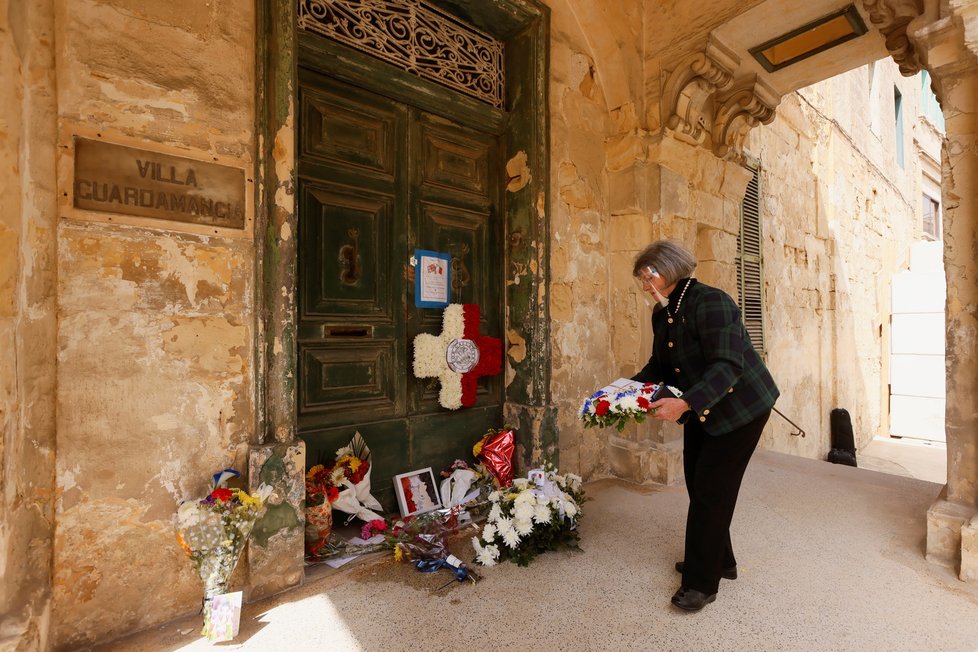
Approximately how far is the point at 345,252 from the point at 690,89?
3.03 metres

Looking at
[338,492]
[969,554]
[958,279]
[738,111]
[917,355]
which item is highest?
[738,111]

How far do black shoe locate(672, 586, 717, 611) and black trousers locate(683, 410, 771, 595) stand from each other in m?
0.02

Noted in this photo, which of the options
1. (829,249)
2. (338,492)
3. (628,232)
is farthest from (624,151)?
(829,249)

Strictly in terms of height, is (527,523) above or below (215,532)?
below

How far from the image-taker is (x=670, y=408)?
2068mm

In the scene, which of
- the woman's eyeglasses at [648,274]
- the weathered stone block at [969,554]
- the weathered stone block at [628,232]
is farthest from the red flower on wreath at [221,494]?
the weathered stone block at [969,554]

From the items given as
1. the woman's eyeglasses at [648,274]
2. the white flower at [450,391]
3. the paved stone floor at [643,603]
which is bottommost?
the paved stone floor at [643,603]

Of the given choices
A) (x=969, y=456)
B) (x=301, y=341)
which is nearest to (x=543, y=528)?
(x=301, y=341)

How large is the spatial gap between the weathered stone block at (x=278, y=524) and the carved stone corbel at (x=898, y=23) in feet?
14.2

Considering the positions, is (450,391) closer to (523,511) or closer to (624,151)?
(523,511)

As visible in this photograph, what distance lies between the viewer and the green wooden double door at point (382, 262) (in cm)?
285

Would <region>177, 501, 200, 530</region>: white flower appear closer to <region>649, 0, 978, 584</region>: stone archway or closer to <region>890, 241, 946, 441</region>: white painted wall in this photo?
<region>649, 0, 978, 584</region>: stone archway

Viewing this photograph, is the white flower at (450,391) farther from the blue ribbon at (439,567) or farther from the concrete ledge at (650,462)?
the concrete ledge at (650,462)

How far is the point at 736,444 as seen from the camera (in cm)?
213
